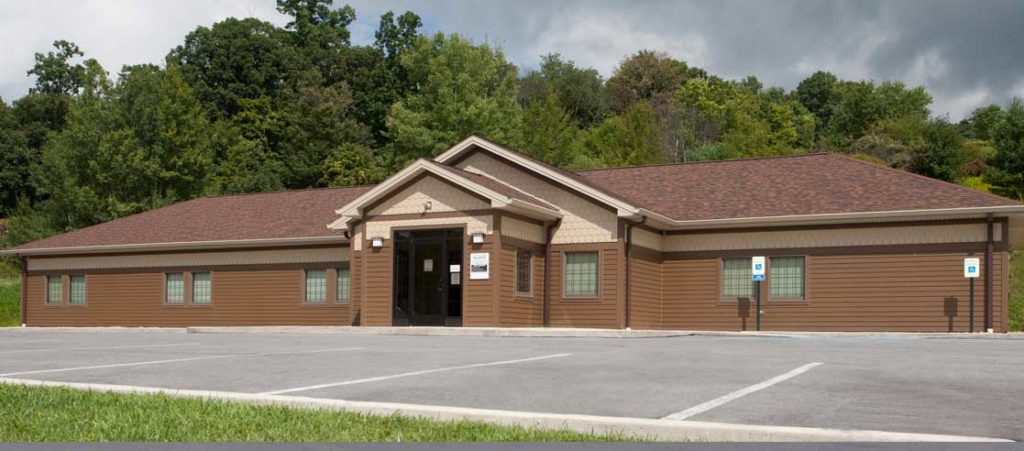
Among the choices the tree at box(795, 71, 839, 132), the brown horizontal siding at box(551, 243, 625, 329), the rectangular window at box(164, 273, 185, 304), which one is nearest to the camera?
the brown horizontal siding at box(551, 243, 625, 329)

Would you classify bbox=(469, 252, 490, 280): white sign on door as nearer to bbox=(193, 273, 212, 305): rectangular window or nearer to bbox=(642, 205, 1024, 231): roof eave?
bbox=(642, 205, 1024, 231): roof eave

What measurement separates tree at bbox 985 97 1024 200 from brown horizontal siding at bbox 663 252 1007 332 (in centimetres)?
3187

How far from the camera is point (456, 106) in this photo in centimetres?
5847

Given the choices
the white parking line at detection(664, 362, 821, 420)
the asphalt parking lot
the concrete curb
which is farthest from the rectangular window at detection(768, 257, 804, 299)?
the concrete curb

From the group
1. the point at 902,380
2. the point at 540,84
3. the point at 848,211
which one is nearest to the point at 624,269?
the point at 848,211

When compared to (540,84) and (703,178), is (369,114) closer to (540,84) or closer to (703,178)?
(540,84)

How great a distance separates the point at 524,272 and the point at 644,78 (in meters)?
60.7

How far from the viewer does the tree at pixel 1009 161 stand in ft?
182

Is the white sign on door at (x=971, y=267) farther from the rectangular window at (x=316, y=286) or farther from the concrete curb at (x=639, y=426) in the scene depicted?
the concrete curb at (x=639, y=426)

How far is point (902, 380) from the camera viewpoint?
1095 cm

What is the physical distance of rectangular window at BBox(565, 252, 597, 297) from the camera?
28281 millimetres

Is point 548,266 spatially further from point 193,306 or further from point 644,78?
point 644,78

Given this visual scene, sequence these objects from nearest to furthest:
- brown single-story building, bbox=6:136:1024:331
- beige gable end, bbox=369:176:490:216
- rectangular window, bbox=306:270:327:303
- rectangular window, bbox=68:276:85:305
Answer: brown single-story building, bbox=6:136:1024:331
beige gable end, bbox=369:176:490:216
rectangular window, bbox=306:270:327:303
rectangular window, bbox=68:276:85:305

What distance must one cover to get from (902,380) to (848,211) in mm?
16527
